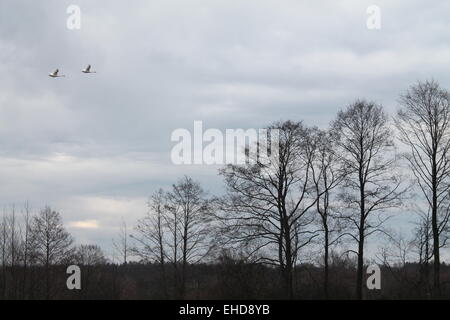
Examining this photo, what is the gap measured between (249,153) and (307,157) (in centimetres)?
517

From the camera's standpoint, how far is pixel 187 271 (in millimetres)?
69062

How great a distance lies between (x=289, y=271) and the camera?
54.3 m

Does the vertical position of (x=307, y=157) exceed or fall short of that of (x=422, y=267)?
it exceeds it

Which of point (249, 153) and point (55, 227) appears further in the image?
point (55, 227)

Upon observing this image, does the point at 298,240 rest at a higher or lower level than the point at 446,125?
lower

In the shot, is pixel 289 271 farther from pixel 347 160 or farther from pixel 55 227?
pixel 55 227

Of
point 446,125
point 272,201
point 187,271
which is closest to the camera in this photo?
point 446,125
